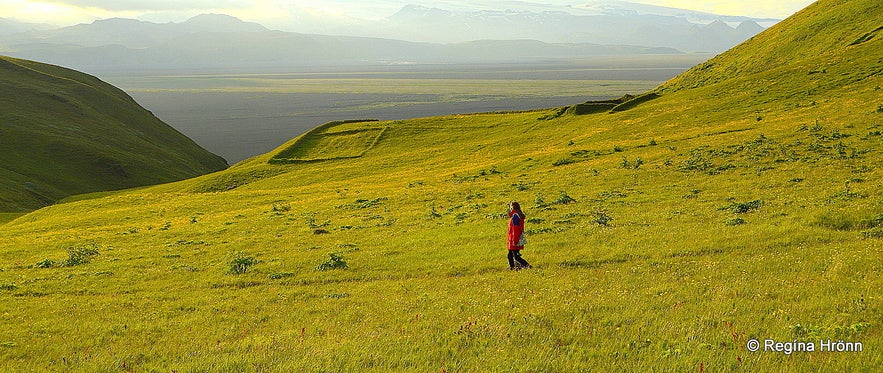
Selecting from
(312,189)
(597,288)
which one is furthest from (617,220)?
(312,189)

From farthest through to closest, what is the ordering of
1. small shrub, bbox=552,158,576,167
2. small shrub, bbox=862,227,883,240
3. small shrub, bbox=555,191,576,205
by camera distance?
small shrub, bbox=552,158,576,167
small shrub, bbox=555,191,576,205
small shrub, bbox=862,227,883,240

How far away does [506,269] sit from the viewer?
20.3 m

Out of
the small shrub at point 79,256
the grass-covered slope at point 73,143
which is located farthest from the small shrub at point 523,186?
the grass-covered slope at point 73,143

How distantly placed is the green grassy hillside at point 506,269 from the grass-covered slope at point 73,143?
65.6 metres

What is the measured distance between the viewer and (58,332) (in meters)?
15.2

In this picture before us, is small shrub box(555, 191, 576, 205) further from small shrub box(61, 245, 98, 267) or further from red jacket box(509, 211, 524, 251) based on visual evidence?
small shrub box(61, 245, 98, 267)

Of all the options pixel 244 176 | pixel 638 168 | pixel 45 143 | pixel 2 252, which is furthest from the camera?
pixel 45 143

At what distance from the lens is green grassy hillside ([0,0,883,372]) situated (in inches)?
434

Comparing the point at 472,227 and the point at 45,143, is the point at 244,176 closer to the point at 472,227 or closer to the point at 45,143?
the point at 472,227

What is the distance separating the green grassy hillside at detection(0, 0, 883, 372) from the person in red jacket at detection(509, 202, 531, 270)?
96cm

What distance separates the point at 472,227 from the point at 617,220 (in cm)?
735

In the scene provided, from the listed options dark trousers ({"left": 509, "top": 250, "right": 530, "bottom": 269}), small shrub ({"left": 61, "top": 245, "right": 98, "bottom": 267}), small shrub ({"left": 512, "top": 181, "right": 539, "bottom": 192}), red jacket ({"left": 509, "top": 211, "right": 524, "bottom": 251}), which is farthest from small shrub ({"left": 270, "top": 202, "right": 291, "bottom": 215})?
red jacket ({"left": 509, "top": 211, "right": 524, "bottom": 251})

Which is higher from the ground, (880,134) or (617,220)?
(880,134)

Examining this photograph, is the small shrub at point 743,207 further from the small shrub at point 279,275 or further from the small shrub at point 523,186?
the small shrub at point 279,275
